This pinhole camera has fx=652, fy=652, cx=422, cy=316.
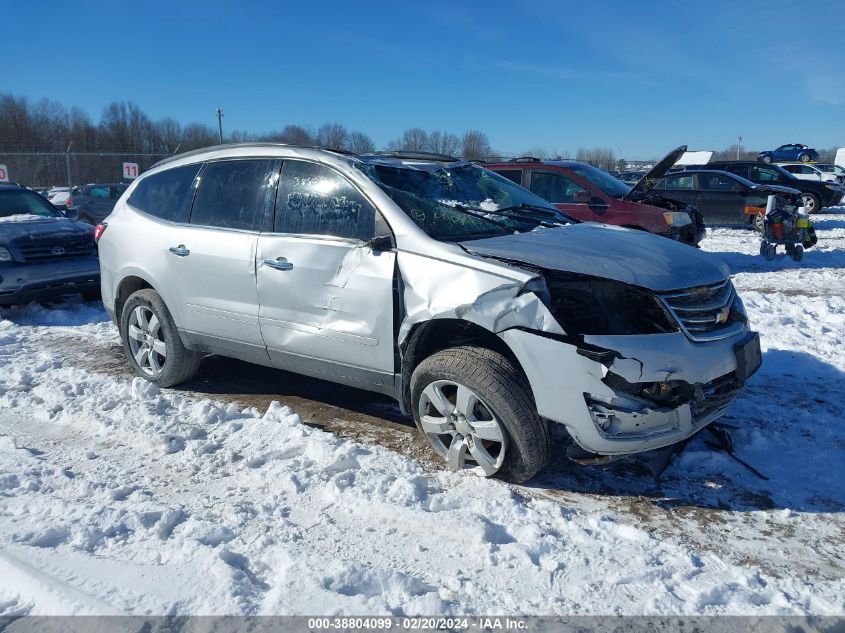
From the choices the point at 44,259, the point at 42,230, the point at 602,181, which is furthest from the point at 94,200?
the point at 602,181

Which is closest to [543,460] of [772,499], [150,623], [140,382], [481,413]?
[481,413]

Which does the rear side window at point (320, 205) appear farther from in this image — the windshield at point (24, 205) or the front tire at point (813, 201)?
the front tire at point (813, 201)

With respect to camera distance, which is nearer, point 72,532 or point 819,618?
point 819,618

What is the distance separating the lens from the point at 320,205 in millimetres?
4238

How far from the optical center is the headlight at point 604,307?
136 inches

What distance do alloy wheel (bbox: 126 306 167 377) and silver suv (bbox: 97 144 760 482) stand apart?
97mm

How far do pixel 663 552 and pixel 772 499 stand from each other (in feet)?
3.06

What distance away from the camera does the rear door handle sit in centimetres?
421

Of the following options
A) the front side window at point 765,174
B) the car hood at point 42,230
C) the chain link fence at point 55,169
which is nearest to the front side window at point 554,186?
the car hood at point 42,230

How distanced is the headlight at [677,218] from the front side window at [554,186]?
137 centimetres

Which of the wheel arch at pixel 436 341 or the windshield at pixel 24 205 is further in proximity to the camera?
the windshield at pixel 24 205

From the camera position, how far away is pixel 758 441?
13.4 ft

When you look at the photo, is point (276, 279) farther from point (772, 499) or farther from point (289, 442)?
point (772, 499)

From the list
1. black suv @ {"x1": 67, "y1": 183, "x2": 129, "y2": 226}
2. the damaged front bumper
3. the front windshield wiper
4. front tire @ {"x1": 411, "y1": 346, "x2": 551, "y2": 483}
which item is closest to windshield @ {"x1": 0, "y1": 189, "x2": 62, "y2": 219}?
the front windshield wiper
